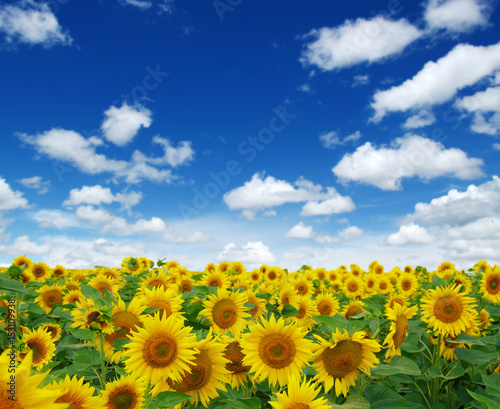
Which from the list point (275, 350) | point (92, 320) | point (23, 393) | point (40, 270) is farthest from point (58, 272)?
point (23, 393)

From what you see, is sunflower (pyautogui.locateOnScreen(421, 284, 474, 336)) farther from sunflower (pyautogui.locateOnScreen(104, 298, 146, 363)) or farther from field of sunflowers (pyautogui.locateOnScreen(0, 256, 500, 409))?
sunflower (pyautogui.locateOnScreen(104, 298, 146, 363))

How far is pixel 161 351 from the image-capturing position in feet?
9.37

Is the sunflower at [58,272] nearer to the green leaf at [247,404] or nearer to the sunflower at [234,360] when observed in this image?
the sunflower at [234,360]

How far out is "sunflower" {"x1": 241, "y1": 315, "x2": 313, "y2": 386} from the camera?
319 centimetres

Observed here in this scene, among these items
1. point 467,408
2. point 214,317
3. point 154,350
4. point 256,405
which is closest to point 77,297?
point 214,317

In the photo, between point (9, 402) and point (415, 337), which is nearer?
point (9, 402)

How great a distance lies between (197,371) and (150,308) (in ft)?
4.15

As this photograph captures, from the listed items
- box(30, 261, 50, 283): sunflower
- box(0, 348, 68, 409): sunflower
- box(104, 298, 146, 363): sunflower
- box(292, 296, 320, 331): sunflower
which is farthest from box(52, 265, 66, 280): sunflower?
box(0, 348, 68, 409): sunflower

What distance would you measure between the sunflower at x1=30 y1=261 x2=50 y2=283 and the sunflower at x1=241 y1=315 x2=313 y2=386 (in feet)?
30.1

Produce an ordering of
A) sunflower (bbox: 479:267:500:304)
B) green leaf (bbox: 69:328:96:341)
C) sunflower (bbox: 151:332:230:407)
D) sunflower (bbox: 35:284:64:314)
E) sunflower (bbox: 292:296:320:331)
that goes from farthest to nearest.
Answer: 1. sunflower (bbox: 35:284:64:314)
2. sunflower (bbox: 479:267:500:304)
3. sunflower (bbox: 292:296:320:331)
4. green leaf (bbox: 69:328:96:341)
5. sunflower (bbox: 151:332:230:407)

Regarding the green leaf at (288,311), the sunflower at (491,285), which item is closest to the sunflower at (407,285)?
the sunflower at (491,285)

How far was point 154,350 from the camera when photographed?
2877 mm

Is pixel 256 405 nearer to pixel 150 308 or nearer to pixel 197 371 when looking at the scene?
pixel 197 371

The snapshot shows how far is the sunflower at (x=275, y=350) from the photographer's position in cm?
319
